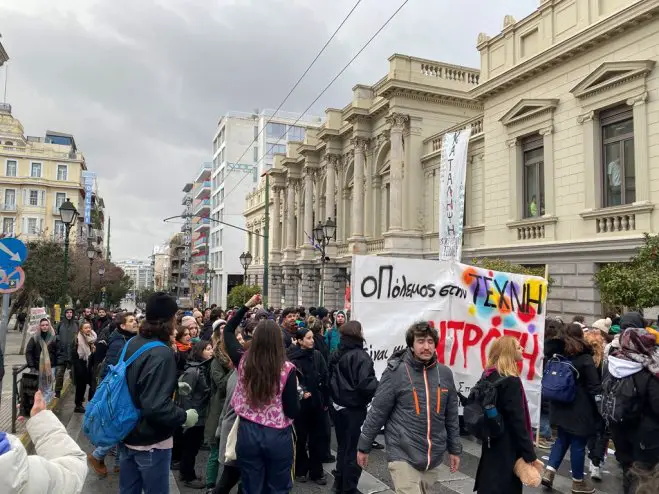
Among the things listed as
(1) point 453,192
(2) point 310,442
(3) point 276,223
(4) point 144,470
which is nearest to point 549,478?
(2) point 310,442

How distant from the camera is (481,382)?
4188mm

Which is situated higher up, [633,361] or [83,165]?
[83,165]

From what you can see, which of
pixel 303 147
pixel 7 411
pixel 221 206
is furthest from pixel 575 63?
pixel 221 206

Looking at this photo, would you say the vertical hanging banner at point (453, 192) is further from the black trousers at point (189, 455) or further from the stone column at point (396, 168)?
the black trousers at point (189, 455)

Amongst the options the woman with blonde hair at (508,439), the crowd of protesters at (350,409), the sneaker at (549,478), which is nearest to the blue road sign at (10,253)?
the crowd of protesters at (350,409)

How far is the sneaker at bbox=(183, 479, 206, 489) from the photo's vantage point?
234 inches

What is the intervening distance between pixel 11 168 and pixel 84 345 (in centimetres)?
6676

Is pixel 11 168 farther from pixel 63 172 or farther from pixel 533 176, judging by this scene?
pixel 533 176

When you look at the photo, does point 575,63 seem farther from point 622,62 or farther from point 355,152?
point 355,152

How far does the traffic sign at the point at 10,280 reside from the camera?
6929 mm

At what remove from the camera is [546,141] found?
15.9 meters

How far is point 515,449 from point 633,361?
1.50 m

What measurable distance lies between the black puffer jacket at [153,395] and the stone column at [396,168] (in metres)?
Answer: 21.3

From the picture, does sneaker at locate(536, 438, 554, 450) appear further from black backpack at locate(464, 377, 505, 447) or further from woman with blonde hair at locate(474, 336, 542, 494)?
black backpack at locate(464, 377, 505, 447)
